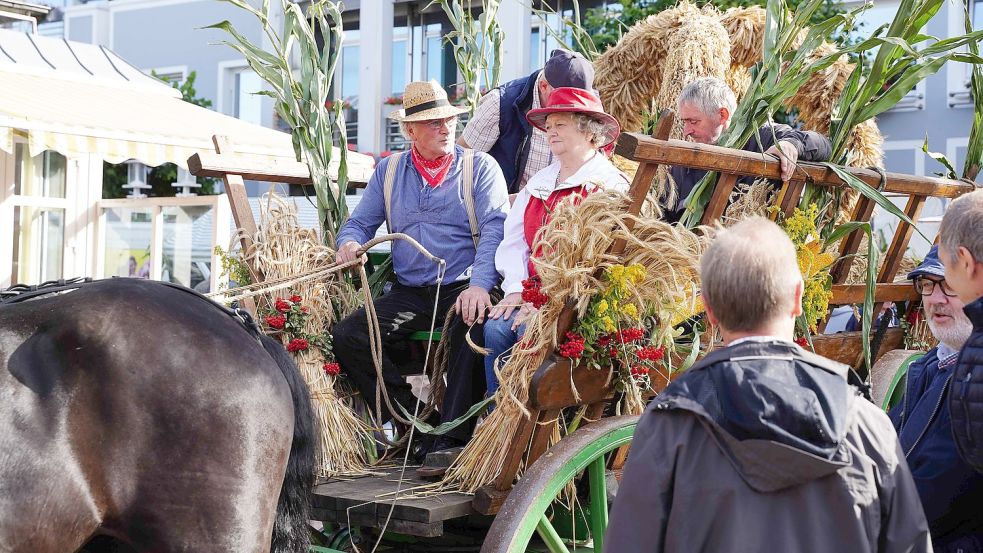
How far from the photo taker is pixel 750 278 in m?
1.62

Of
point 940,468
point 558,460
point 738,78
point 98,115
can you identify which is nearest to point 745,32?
point 738,78

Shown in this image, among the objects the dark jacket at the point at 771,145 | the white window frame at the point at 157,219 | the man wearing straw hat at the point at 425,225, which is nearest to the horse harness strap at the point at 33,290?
the man wearing straw hat at the point at 425,225

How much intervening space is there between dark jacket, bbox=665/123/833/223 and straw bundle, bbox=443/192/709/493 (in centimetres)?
56

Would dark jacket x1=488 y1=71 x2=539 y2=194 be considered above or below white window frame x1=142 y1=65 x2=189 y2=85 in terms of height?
below

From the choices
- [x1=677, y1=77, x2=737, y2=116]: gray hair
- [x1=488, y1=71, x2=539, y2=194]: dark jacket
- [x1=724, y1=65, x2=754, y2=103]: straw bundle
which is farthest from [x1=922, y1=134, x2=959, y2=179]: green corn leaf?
[x1=488, y1=71, x2=539, y2=194]: dark jacket

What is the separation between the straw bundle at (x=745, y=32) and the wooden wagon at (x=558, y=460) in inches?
66.9

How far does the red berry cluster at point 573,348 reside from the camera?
280 centimetres

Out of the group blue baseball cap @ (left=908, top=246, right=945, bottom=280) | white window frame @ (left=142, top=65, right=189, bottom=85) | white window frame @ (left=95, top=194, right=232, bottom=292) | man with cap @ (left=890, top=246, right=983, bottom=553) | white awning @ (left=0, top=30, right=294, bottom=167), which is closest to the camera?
man with cap @ (left=890, top=246, right=983, bottom=553)

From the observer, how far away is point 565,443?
2.77 m

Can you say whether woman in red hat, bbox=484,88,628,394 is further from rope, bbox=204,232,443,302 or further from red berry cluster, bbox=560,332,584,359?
red berry cluster, bbox=560,332,584,359

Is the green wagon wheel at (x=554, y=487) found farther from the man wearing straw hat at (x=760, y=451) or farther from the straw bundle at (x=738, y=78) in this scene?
the straw bundle at (x=738, y=78)

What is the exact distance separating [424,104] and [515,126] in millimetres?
800

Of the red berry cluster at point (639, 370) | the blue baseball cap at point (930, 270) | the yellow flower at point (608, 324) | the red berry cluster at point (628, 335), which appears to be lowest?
the red berry cluster at point (639, 370)

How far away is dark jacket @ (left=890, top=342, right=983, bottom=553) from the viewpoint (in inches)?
81.2
